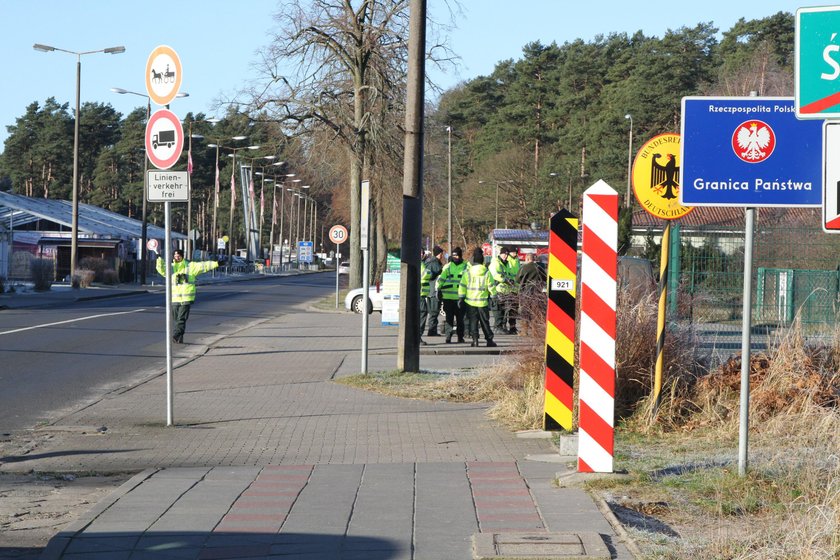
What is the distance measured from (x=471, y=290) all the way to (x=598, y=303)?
12.7m

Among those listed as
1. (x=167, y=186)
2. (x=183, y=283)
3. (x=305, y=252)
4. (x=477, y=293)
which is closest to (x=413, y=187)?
(x=167, y=186)

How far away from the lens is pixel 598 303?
308 inches

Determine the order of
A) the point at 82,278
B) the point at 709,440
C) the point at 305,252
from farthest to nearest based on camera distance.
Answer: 1. the point at 305,252
2. the point at 82,278
3. the point at 709,440

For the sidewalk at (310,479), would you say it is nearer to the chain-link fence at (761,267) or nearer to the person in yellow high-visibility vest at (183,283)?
the person in yellow high-visibility vest at (183,283)

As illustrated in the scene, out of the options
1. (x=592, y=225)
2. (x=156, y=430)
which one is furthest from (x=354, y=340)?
(x=592, y=225)

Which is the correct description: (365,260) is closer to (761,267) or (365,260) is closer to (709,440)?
(709,440)

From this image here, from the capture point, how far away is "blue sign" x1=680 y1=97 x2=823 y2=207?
7570 mm

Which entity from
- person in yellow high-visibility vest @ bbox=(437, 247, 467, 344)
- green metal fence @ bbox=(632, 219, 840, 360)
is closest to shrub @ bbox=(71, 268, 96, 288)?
person in yellow high-visibility vest @ bbox=(437, 247, 467, 344)

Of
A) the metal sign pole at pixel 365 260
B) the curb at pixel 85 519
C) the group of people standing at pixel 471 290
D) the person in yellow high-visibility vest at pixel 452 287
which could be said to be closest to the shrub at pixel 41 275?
the group of people standing at pixel 471 290

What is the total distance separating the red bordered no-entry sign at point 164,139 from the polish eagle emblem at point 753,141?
18.4ft

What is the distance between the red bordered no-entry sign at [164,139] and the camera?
10.9 meters

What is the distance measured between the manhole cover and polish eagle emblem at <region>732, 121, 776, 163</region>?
3083 millimetres

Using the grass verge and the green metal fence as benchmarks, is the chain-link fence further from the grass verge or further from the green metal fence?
the grass verge

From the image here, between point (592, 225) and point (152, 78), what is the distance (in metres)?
5.30
